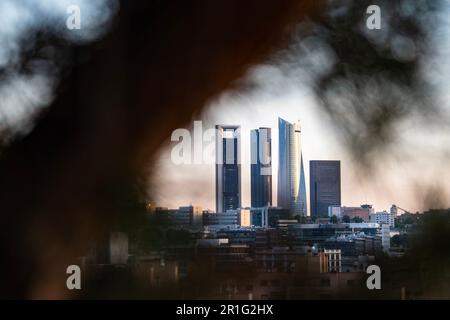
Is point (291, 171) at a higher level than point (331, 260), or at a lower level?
higher

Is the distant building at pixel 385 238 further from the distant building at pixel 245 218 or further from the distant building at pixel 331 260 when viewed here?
the distant building at pixel 245 218

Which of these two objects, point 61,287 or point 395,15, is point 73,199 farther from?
point 395,15

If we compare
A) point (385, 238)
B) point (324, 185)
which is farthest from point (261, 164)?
point (385, 238)

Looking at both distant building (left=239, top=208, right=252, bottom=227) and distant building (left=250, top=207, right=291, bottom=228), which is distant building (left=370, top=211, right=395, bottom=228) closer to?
distant building (left=250, top=207, right=291, bottom=228)

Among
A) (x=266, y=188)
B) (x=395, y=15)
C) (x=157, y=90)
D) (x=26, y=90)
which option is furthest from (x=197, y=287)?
(x=395, y=15)

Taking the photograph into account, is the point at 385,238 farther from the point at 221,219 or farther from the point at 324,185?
the point at 221,219

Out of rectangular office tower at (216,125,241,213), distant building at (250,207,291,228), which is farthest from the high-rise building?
rectangular office tower at (216,125,241,213)
